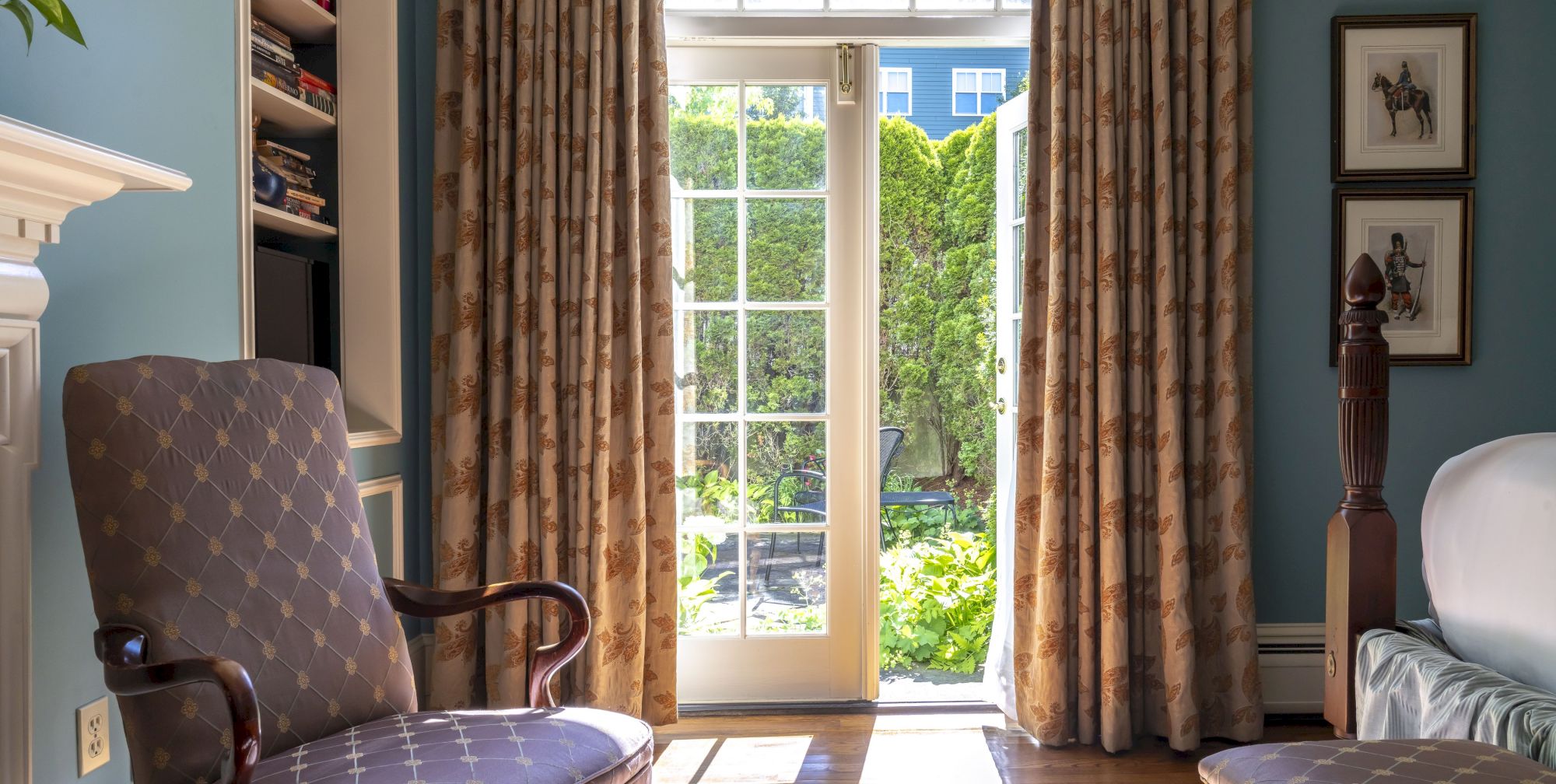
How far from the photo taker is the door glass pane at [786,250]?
2.85 meters

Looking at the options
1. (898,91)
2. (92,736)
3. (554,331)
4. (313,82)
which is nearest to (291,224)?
(313,82)

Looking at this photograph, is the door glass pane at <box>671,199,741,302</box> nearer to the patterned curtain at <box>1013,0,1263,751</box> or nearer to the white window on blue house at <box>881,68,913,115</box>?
the patterned curtain at <box>1013,0,1263,751</box>

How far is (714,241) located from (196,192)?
144 cm

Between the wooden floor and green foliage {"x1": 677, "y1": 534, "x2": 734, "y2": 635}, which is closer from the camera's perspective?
the wooden floor

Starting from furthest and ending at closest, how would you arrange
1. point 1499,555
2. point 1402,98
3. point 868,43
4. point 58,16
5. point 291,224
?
point 868,43, point 1402,98, point 291,224, point 1499,555, point 58,16

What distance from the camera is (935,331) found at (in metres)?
5.79

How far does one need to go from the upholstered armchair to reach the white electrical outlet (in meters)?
0.18

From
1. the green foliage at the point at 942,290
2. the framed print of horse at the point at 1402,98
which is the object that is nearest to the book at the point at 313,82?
the framed print of horse at the point at 1402,98

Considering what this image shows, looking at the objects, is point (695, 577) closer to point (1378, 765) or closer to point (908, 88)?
point (1378, 765)

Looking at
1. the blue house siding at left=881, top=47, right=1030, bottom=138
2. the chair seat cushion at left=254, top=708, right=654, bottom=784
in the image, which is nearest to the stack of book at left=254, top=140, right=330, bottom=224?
the chair seat cushion at left=254, top=708, right=654, bottom=784

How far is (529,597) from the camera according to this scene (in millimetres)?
1657

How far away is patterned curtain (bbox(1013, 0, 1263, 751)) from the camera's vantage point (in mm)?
2527

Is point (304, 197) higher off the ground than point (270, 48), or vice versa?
point (270, 48)

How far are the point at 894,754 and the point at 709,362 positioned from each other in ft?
4.25
